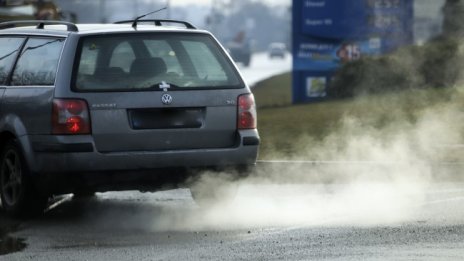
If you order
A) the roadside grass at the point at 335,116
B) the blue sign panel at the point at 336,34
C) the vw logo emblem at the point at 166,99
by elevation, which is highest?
the vw logo emblem at the point at 166,99

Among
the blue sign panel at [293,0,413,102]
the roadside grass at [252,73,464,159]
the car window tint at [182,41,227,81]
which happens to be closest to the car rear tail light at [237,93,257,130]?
the car window tint at [182,41,227,81]

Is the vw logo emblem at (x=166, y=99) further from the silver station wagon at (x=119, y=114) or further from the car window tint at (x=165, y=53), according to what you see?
the car window tint at (x=165, y=53)

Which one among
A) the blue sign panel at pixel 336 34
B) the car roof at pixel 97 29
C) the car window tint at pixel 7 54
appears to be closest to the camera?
the car roof at pixel 97 29

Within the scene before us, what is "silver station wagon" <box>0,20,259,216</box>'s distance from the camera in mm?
9398

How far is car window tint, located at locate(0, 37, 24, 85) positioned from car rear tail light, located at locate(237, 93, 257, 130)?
197 cm

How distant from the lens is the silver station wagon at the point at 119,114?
9.40m

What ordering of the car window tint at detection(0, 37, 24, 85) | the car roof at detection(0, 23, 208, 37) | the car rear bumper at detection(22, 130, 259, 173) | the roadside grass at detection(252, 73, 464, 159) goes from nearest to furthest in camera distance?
the car rear bumper at detection(22, 130, 259, 173), the car roof at detection(0, 23, 208, 37), the car window tint at detection(0, 37, 24, 85), the roadside grass at detection(252, 73, 464, 159)

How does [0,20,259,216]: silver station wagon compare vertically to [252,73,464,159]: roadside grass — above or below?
above

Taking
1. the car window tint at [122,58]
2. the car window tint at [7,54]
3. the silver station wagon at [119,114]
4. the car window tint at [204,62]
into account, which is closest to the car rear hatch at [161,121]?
the silver station wagon at [119,114]

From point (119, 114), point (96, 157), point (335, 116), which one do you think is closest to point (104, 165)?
point (96, 157)

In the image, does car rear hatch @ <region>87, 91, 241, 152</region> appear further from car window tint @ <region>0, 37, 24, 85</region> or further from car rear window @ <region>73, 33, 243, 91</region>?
car window tint @ <region>0, 37, 24, 85</region>

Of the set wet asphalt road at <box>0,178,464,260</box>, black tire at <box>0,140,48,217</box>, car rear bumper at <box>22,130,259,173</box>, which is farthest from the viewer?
black tire at <box>0,140,48,217</box>

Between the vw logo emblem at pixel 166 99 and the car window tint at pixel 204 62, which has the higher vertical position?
the car window tint at pixel 204 62

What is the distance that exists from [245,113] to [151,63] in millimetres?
838
